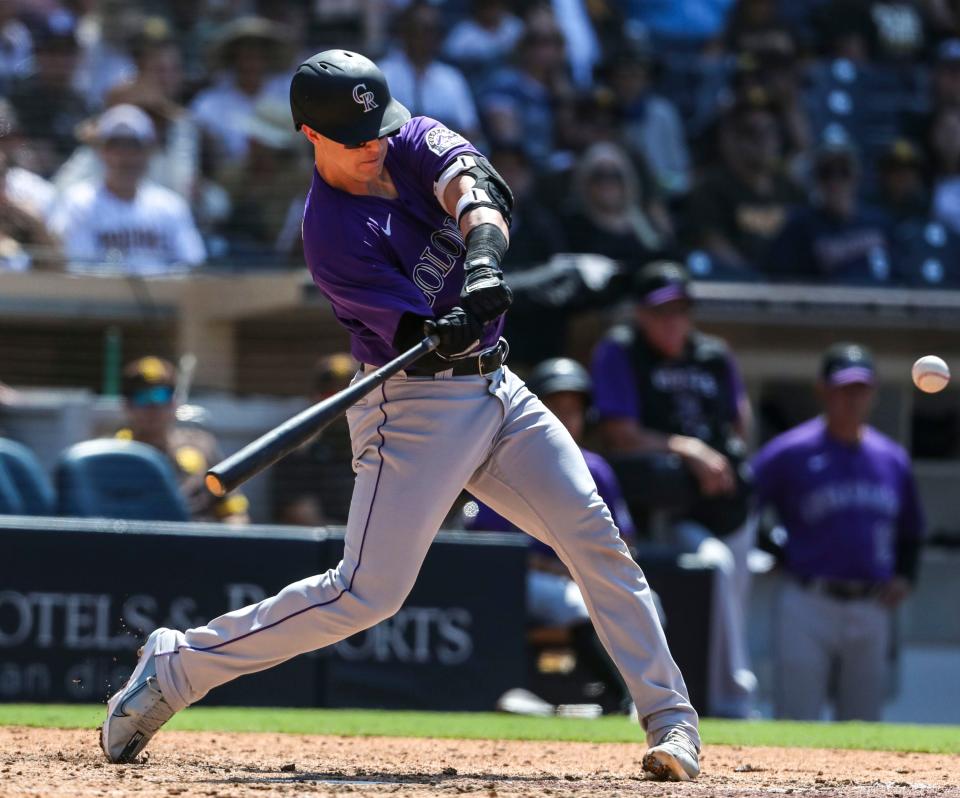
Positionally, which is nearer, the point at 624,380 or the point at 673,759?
the point at 673,759

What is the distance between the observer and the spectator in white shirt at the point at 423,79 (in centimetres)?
1014

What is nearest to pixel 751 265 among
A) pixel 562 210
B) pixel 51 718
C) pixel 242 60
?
pixel 562 210

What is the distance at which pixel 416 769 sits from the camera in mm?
4395

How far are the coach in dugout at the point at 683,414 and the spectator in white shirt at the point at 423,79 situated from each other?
111 inches

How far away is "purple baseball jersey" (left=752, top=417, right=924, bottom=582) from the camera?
7586 millimetres

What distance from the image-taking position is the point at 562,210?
9758 mm

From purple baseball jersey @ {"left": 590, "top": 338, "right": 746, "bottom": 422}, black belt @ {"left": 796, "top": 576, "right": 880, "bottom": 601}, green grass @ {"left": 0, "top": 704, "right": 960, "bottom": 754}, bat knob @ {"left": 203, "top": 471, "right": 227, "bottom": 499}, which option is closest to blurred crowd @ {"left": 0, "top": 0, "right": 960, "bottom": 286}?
purple baseball jersey @ {"left": 590, "top": 338, "right": 746, "bottom": 422}

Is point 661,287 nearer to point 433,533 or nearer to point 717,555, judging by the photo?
point 717,555

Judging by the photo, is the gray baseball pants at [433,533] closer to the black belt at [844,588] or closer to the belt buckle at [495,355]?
the belt buckle at [495,355]

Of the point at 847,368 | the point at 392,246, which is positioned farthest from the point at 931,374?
the point at 847,368

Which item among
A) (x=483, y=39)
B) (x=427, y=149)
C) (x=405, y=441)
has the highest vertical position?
(x=483, y=39)

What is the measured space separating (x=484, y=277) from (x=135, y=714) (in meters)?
1.41

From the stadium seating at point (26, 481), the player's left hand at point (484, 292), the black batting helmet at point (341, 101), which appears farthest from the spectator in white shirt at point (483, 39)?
the player's left hand at point (484, 292)

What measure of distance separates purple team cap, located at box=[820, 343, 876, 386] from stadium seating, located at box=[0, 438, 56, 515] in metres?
3.58
